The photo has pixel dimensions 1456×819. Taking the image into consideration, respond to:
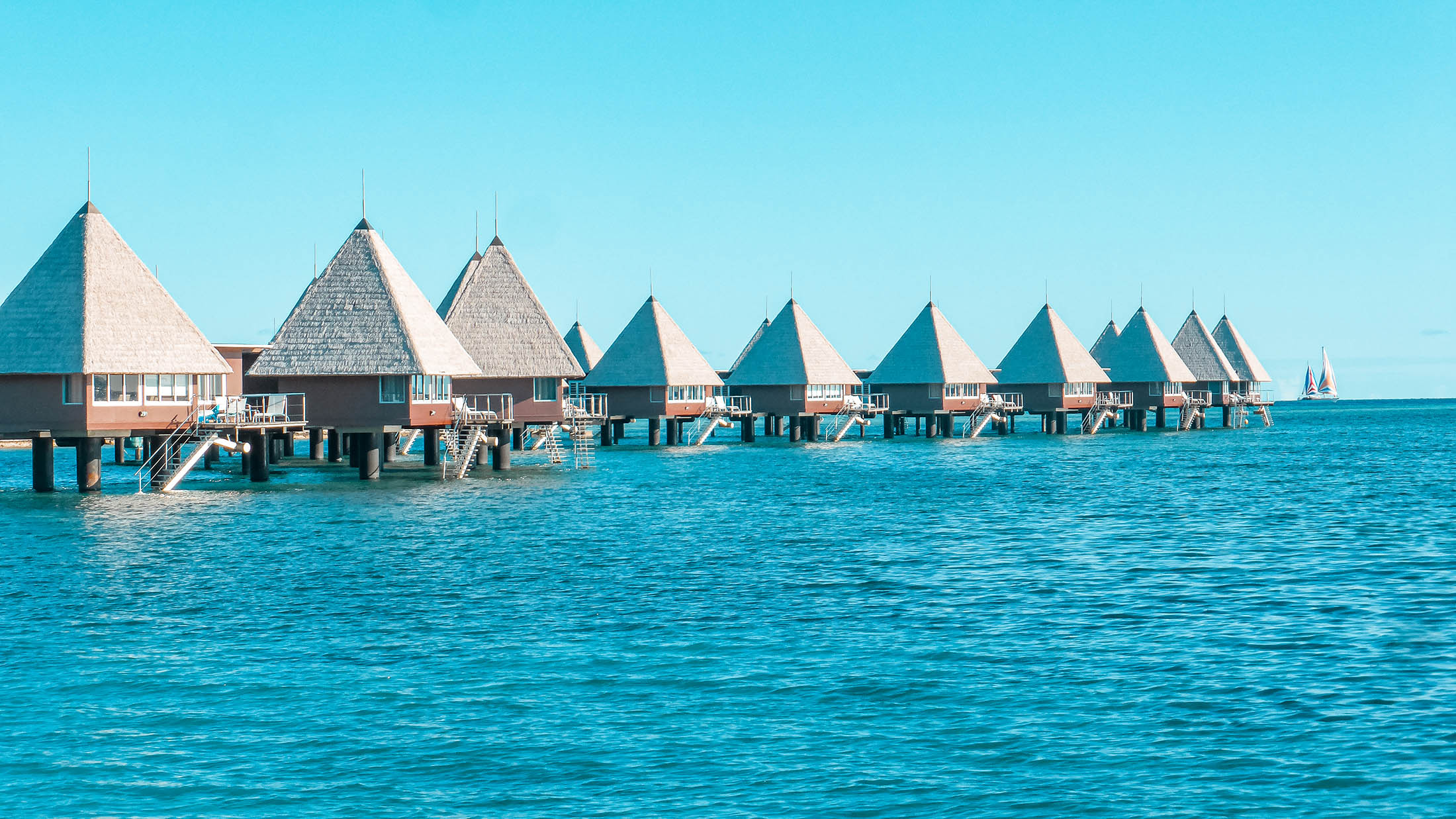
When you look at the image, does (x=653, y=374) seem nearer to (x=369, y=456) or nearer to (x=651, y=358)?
(x=651, y=358)

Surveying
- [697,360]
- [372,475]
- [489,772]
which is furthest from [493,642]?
[697,360]

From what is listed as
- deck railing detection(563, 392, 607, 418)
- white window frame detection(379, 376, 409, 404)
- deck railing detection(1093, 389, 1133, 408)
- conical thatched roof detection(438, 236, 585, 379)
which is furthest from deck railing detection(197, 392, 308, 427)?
deck railing detection(1093, 389, 1133, 408)

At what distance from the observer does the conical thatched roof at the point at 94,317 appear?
41188 millimetres

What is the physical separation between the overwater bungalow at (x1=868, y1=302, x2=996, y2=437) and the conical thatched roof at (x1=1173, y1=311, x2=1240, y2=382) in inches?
1017

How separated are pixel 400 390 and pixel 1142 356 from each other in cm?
6457

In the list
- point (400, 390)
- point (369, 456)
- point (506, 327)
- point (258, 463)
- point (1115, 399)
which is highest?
point (506, 327)

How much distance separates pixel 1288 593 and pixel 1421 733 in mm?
9928

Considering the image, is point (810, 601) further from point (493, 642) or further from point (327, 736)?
point (327, 736)

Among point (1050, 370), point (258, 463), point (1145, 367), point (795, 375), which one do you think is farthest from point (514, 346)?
point (1145, 367)

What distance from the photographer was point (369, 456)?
4906 cm

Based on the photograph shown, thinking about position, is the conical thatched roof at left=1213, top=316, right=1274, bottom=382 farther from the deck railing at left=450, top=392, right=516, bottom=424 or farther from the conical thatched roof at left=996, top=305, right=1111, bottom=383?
the deck railing at left=450, top=392, right=516, bottom=424

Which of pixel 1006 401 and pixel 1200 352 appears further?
pixel 1200 352

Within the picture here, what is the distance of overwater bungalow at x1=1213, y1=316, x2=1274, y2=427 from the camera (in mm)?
113188

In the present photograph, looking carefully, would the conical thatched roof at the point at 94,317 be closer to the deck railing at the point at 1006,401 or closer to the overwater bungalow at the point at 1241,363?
the deck railing at the point at 1006,401
